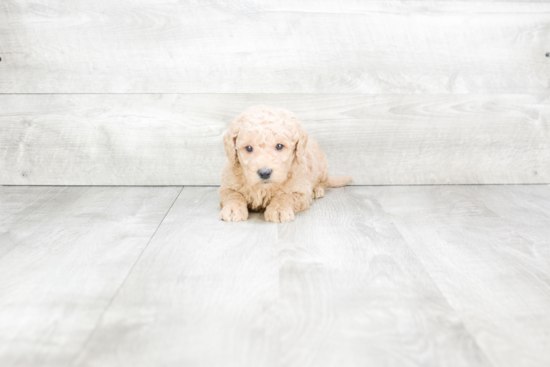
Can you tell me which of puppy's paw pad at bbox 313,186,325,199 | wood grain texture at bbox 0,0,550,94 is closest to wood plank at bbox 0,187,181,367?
wood grain texture at bbox 0,0,550,94

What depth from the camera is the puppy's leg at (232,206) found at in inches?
68.5

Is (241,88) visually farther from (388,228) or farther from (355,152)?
(388,228)

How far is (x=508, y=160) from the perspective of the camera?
2.32 meters

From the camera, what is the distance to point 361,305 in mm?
1159

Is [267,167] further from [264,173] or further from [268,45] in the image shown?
[268,45]

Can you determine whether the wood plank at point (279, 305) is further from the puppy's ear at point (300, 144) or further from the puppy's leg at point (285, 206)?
the puppy's ear at point (300, 144)

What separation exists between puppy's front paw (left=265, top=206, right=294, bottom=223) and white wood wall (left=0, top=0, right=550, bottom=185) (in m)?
0.61

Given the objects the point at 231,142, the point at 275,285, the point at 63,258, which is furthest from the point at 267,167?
the point at 63,258

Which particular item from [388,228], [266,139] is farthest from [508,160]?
[266,139]

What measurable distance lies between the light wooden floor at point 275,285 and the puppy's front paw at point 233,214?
0.14ft

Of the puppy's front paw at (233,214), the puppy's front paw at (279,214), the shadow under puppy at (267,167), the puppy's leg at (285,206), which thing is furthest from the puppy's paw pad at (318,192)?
the puppy's front paw at (233,214)

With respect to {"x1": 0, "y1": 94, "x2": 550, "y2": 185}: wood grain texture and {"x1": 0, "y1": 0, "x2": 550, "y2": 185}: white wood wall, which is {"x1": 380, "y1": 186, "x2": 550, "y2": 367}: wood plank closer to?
{"x1": 0, "y1": 94, "x2": 550, "y2": 185}: wood grain texture

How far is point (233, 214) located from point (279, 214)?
186mm

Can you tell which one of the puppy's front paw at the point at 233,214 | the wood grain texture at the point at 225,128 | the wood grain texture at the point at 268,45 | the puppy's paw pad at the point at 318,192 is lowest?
the puppy's paw pad at the point at 318,192
